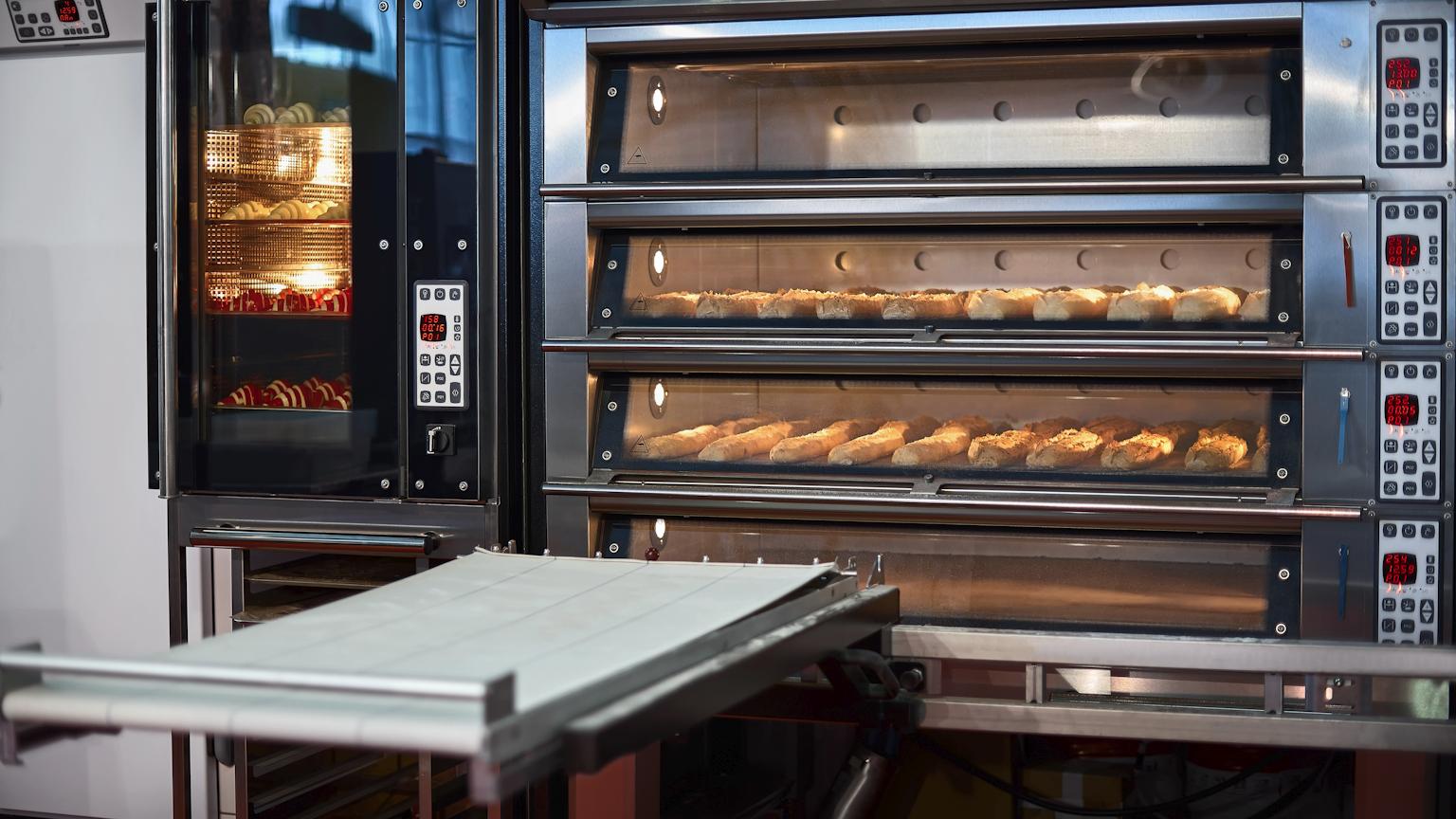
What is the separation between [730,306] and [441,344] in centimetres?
67

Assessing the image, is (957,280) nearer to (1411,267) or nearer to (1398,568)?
(1411,267)

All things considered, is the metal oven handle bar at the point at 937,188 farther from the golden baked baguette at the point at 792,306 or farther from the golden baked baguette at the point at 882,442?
the golden baked baguette at the point at 882,442

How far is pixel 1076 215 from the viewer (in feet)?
9.46

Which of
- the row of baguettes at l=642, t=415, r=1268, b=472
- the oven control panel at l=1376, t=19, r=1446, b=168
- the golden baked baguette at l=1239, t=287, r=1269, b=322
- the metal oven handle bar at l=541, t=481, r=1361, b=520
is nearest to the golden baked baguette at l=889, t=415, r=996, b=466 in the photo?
the row of baguettes at l=642, t=415, r=1268, b=472

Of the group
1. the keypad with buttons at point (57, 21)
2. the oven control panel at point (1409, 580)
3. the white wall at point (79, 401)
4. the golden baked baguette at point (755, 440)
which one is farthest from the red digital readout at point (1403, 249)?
the keypad with buttons at point (57, 21)

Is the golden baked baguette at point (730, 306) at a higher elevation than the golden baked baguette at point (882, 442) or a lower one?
higher

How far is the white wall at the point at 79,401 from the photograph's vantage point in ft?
13.1

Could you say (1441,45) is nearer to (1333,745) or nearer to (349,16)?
(1333,745)

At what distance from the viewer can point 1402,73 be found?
275 cm

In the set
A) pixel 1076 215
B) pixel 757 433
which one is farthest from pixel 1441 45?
pixel 757 433

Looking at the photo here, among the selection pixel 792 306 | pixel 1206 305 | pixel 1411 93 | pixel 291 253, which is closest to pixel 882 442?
pixel 792 306

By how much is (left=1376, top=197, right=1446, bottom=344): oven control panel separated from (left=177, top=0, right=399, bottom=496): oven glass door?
2.13 metres

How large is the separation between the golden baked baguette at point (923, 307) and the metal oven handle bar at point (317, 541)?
1.16 m

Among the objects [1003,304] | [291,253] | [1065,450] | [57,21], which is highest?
[57,21]
